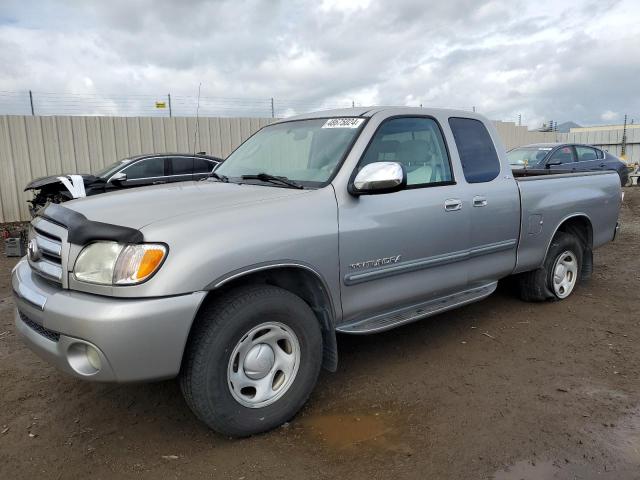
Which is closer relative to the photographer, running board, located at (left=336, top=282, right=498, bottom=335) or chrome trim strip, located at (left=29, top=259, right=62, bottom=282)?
chrome trim strip, located at (left=29, top=259, right=62, bottom=282)

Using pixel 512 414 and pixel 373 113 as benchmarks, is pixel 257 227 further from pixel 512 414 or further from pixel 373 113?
pixel 512 414

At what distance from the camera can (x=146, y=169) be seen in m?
10.1

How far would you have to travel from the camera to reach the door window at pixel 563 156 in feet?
40.5

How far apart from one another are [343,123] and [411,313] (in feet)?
Answer: 4.75

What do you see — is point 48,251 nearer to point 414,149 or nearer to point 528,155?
point 414,149

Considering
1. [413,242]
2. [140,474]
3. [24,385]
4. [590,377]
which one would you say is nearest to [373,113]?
[413,242]

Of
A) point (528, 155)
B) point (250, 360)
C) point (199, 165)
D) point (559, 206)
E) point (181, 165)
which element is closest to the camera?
point (250, 360)

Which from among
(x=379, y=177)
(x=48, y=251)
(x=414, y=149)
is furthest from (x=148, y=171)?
(x=379, y=177)

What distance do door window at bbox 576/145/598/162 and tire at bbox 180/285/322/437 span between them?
1266 centimetres

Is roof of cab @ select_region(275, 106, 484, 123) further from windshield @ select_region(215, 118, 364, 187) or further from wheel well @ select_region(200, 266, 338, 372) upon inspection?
wheel well @ select_region(200, 266, 338, 372)

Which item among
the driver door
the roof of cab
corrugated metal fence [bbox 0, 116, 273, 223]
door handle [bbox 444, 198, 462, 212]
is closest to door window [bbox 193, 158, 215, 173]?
corrugated metal fence [bbox 0, 116, 273, 223]

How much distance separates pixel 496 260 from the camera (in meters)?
4.34

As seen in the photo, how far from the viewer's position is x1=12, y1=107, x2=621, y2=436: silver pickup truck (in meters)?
2.47

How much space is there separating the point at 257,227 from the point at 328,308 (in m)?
0.73
